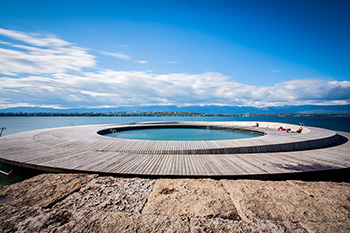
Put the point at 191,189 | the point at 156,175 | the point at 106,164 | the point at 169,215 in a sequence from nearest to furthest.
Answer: the point at 169,215
the point at 191,189
the point at 156,175
the point at 106,164

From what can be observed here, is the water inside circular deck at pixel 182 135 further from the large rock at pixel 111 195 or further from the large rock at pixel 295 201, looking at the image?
the large rock at pixel 295 201

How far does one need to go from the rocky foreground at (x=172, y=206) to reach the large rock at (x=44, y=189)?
2 centimetres

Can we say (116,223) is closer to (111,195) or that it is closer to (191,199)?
(111,195)

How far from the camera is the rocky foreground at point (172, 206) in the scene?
9.35 ft

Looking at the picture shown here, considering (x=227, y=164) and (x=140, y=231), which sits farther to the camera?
(x=227, y=164)

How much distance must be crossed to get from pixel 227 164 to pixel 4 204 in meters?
6.18

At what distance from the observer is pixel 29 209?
332 cm

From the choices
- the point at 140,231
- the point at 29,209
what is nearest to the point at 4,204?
the point at 29,209

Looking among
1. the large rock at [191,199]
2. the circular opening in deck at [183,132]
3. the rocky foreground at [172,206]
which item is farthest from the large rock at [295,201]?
the circular opening in deck at [183,132]

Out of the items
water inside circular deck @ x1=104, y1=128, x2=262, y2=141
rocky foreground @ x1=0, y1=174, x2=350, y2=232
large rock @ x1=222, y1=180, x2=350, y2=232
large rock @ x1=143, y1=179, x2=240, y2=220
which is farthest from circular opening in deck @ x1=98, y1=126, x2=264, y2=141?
large rock @ x1=222, y1=180, x2=350, y2=232

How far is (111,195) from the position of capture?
3850 millimetres

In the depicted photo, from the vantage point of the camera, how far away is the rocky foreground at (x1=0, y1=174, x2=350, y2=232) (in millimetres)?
2850

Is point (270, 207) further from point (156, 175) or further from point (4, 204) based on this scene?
point (4, 204)

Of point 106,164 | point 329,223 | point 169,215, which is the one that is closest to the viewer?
point 329,223
